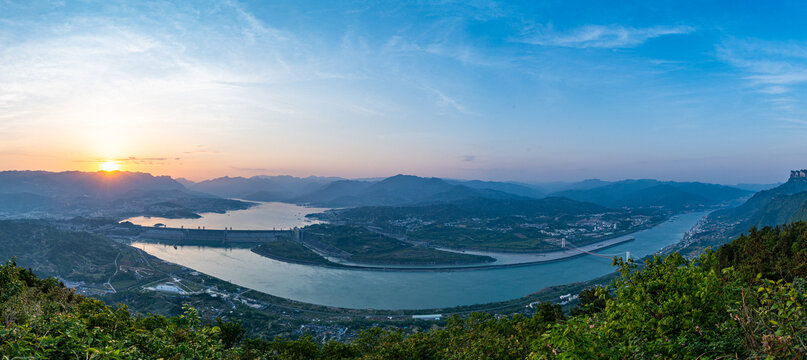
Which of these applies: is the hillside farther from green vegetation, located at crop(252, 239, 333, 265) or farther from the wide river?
green vegetation, located at crop(252, 239, 333, 265)

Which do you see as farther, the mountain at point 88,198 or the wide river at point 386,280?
the mountain at point 88,198

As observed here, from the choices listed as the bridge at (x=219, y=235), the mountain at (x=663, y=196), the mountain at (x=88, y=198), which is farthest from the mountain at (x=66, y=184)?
the mountain at (x=663, y=196)

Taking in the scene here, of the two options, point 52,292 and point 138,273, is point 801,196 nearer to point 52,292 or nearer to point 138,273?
point 52,292

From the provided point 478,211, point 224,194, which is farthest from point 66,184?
point 478,211

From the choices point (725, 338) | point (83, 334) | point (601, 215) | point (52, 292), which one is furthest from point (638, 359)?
point (601, 215)

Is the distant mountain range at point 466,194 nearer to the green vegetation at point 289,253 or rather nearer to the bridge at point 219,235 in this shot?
the bridge at point 219,235

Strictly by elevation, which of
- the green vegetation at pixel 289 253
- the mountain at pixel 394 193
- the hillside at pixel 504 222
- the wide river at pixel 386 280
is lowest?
the wide river at pixel 386 280

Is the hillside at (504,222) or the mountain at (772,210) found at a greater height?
the mountain at (772,210)
